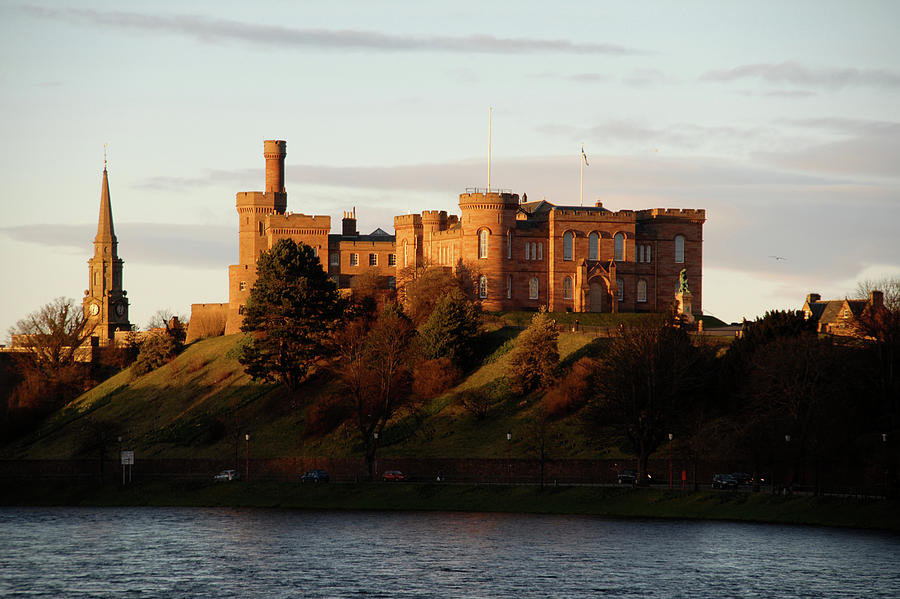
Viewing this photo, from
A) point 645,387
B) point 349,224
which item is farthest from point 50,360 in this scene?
point 645,387

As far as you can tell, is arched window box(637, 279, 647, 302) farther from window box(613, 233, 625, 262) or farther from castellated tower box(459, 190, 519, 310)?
castellated tower box(459, 190, 519, 310)

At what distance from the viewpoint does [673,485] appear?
269 ft

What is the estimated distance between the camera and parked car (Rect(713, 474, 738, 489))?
3110 inches

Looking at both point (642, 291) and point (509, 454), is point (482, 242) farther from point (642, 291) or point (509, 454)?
point (509, 454)

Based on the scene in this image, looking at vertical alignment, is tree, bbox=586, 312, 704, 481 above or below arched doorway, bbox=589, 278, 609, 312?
below

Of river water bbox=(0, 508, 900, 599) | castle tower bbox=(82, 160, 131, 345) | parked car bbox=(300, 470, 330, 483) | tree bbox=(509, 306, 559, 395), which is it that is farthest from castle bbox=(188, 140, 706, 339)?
castle tower bbox=(82, 160, 131, 345)

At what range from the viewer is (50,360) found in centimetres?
14338

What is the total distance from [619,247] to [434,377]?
29.2m

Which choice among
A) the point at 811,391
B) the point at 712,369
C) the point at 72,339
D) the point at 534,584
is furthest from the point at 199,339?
the point at 534,584

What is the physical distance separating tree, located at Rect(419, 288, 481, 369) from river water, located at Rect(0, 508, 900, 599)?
31.1 meters

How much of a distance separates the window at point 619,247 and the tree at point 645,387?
35.9m

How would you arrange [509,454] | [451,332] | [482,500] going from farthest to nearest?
[451,332], [509,454], [482,500]

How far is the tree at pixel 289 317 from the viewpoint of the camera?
4491 inches

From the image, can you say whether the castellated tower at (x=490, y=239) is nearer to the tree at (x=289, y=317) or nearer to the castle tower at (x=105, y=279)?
the tree at (x=289, y=317)
